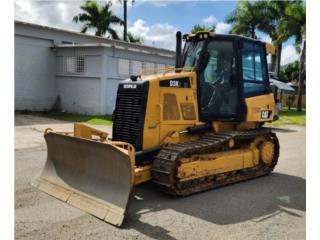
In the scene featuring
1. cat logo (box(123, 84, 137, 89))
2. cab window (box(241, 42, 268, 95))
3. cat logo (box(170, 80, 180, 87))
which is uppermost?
cab window (box(241, 42, 268, 95))

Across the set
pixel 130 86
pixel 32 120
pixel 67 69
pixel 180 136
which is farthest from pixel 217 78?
pixel 67 69

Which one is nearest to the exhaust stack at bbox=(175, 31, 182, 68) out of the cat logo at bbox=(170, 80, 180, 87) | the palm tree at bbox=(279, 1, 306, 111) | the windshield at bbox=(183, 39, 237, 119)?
the windshield at bbox=(183, 39, 237, 119)

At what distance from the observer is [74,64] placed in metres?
21.4

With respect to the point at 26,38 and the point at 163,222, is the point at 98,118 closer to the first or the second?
the point at 26,38

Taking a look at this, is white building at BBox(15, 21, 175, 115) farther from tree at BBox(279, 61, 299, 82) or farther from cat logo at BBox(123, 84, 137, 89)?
tree at BBox(279, 61, 299, 82)

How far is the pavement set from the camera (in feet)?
16.5

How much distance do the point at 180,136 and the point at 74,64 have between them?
15.3 metres

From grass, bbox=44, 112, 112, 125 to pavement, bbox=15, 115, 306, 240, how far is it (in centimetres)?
963

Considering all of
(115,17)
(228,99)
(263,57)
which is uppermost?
(115,17)

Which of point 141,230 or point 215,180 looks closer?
point 141,230

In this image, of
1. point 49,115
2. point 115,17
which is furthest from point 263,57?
point 115,17

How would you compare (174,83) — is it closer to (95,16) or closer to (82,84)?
(82,84)

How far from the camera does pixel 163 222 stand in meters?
5.42

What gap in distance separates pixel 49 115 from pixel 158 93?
14708 millimetres
